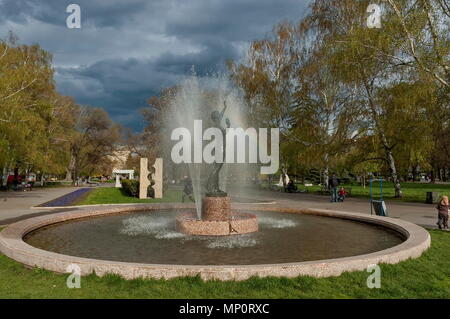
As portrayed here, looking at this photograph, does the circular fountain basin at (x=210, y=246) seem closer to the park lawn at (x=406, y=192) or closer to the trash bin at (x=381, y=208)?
the trash bin at (x=381, y=208)

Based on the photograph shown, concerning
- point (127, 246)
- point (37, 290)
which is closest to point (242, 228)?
point (127, 246)

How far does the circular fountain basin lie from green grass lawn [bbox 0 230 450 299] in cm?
17

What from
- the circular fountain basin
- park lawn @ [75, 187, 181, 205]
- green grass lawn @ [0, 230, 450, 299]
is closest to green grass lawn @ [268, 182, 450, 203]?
the circular fountain basin

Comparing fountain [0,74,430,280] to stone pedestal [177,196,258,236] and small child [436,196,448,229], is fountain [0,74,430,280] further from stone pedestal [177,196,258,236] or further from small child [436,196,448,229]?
small child [436,196,448,229]

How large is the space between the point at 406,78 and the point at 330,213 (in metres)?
12.0

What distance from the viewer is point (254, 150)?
38375 millimetres

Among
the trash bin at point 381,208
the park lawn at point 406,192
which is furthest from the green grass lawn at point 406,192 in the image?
the trash bin at point 381,208

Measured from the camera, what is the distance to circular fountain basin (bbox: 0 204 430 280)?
232 inches

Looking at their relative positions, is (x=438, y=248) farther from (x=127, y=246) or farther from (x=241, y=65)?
(x=241, y=65)

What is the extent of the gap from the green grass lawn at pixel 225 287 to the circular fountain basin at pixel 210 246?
6.7 inches

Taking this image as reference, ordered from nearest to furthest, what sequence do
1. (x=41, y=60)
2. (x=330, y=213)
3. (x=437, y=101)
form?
(x=330, y=213) → (x=437, y=101) → (x=41, y=60)

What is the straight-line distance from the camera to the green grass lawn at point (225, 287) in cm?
522

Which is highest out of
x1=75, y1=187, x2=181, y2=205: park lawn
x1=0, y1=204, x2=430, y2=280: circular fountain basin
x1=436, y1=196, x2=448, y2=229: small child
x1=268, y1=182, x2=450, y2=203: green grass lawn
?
x1=436, y1=196, x2=448, y2=229: small child

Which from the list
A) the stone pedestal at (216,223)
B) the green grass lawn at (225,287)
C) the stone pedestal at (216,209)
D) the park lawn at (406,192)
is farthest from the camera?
the park lawn at (406,192)
